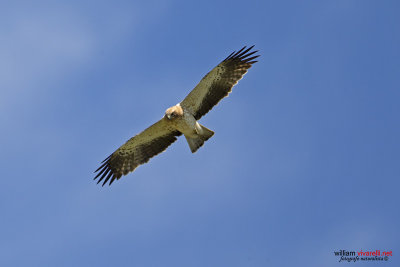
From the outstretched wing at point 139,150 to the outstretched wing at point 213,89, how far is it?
67 centimetres

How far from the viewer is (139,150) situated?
11.1m

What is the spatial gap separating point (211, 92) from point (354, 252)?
13.4ft

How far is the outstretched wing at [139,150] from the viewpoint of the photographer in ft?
35.2

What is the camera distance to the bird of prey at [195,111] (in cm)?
1014

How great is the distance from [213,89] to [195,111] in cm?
59

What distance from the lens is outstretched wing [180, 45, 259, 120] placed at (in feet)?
33.4

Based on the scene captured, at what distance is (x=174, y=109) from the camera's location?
10102 millimetres

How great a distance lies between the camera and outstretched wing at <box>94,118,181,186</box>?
10.7 m

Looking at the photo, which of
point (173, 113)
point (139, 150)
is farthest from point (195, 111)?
point (139, 150)

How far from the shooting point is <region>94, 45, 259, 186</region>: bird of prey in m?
10.1

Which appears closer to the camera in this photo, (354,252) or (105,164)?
(354,252)

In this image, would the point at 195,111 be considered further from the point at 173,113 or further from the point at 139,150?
the point at 139,150

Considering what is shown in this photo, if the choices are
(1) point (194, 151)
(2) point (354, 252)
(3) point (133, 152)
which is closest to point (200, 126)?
(1) point (194, 151)

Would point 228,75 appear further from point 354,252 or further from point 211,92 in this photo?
point 354,252
